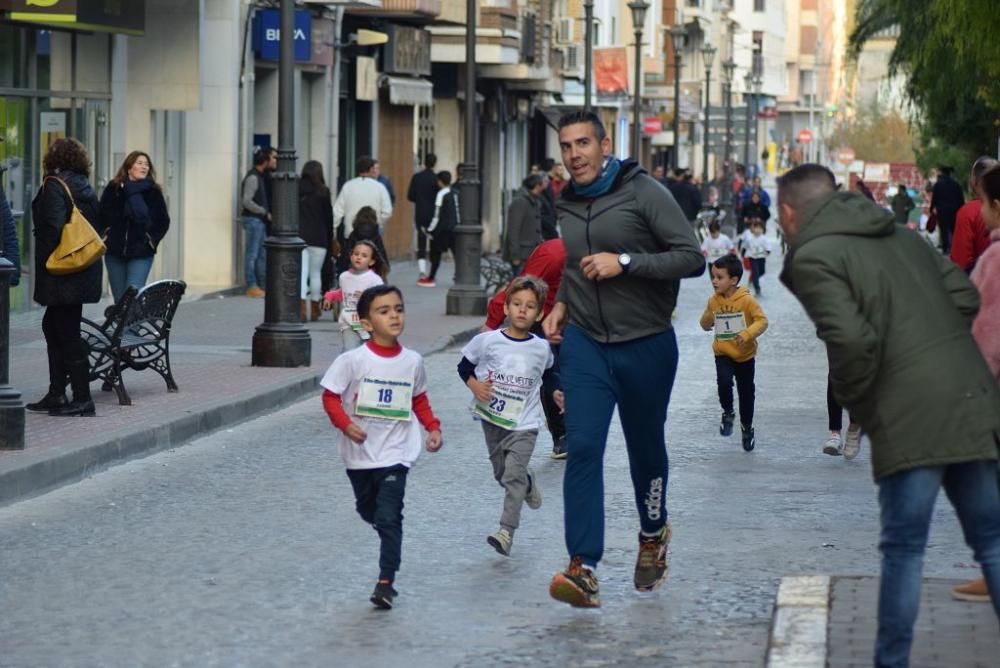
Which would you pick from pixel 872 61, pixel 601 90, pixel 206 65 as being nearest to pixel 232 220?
pixel 206 65

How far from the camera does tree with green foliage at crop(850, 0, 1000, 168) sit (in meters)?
17.3

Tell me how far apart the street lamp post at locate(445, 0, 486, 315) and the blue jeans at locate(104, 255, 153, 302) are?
23.0ft

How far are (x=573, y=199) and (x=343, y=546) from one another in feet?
7.05

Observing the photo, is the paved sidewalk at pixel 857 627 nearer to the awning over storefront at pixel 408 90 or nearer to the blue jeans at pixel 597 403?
the blue jeans at pixel 597 403

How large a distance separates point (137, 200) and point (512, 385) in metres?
8.90

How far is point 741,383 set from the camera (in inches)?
534

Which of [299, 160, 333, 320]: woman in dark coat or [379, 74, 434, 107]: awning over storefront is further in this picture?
[379, 74, 434, 107]: awning over storefront

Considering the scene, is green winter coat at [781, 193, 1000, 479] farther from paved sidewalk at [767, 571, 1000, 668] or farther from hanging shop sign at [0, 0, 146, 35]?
hanging shop sign at [0, 0, 146, 35]

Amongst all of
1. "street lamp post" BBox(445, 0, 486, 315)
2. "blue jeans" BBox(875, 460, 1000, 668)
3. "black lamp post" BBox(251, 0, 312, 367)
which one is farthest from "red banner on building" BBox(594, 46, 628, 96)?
"blue jeans" BBox(875, 460, 1000, 668)

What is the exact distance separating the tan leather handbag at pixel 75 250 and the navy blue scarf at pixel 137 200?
13.8 feet

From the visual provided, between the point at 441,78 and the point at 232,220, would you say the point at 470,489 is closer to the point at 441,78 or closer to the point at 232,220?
the point at 232,220

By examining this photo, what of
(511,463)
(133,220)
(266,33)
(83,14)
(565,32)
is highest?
(565,32)

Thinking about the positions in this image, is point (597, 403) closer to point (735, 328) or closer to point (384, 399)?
point (384, 399)

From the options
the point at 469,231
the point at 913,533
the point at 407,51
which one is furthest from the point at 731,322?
the point at 407,51
